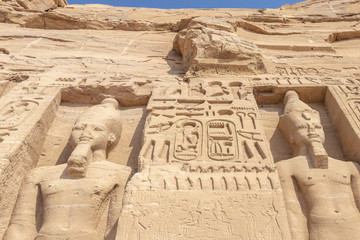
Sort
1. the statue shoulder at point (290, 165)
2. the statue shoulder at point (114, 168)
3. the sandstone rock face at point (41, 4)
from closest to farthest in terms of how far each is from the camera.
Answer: the statue shoulder at point (290, 165), the statue shoulder at point (114, 168), the sandstone rock face at point (41, 4)

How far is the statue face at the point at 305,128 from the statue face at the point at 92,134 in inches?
84.6

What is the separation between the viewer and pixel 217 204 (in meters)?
2.75

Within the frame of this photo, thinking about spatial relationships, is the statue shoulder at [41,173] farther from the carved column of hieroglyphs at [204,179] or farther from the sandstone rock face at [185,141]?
the carved column of hieroglyphs at [204,179]

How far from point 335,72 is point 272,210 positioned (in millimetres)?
3793

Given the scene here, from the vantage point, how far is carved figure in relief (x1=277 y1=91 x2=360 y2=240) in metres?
2.77

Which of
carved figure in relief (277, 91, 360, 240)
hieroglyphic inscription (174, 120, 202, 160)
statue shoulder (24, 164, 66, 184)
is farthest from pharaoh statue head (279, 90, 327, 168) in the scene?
statue shoulder (24, 164, 66, 184)

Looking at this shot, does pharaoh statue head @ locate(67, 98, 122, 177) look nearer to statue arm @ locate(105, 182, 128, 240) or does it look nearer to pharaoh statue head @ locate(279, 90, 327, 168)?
statue arm @ locate(105, 182, 128, 240)

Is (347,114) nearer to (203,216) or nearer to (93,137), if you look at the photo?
(203,216)

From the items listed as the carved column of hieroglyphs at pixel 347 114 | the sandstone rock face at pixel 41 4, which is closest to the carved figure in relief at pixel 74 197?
the carved column of hieroglyphs at pixel 347 114

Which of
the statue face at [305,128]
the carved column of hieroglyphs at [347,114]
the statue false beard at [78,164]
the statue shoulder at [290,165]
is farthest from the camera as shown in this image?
the carved column of hieroglyphs at [347,114]

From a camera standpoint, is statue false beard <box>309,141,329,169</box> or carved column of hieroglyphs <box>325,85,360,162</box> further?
carved column of hieroglyphs <box>325,85,360,162</box>

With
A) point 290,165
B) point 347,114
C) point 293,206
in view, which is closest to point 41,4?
point 347,114

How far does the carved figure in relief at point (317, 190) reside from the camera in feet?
9.10

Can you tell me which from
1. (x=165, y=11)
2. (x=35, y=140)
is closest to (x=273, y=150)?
(x=35, y=140)
